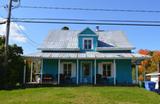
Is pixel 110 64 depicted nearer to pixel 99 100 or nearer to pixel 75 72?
pixel 75 72

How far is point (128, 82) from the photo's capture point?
3117cm

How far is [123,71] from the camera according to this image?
31.4m

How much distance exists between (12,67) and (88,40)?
27.9 feet

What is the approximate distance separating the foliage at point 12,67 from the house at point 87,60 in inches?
46.0

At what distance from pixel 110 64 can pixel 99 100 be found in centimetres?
1433

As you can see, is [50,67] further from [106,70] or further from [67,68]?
[106,70]

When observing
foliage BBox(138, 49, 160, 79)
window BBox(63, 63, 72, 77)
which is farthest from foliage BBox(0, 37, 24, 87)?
foliage BBox(138, 49, 160, 79)

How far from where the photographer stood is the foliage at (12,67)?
2577 cm

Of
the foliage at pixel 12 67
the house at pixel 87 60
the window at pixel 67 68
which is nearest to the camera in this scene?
the foliage at pixel 12 67

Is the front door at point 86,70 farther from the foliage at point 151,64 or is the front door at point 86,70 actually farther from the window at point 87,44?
the foliage at point 151,64

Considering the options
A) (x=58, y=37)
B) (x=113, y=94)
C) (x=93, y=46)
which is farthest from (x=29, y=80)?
(x=113, y=94)

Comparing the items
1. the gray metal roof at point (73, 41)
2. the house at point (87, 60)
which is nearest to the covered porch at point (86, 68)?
the house at point (87, 60)

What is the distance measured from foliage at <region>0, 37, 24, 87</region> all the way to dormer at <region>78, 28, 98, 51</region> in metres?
6.06

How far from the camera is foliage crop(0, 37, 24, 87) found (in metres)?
25.8
